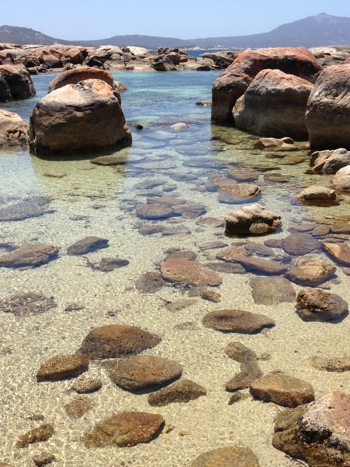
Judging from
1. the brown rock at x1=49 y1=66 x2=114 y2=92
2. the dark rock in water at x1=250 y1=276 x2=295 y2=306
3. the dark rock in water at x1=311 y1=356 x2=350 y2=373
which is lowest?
the dark rock in water at x1=311 y1=356 x2=350 y2=373

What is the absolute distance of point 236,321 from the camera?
4074 millimetres

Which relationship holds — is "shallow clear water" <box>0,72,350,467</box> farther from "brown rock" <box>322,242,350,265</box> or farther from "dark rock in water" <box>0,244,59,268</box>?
"brown rock" <box>322,242,350,265</box>

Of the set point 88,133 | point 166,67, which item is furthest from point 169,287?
point 166,67

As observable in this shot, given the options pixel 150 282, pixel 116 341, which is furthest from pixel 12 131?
pixel 116 341

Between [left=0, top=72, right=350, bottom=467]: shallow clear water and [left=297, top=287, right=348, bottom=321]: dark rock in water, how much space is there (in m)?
0.10

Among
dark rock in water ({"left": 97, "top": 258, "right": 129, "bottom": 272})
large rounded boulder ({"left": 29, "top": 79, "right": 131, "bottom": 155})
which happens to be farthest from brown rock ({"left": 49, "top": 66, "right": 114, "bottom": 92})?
dark rock in water ({"left": 97, "top": 258, "right": 129, "bottom": 272})

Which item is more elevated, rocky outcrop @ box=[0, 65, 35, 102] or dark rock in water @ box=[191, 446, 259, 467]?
rocky outcrop @ box=[0, 65, 35, 102]

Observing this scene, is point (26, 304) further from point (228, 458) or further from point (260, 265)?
point (228, 458)

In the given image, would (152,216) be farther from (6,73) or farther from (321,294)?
(6,73)

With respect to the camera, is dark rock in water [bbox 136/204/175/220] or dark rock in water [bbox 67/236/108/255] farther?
dark rock in water [bbox 136/204/175/220]

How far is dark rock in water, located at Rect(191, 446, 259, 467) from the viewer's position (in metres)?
2.61

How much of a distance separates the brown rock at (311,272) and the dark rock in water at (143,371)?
1787mm

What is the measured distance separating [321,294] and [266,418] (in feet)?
5.02

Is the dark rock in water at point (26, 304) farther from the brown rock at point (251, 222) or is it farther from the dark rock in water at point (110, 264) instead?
the brown rock at point (251, 222)
